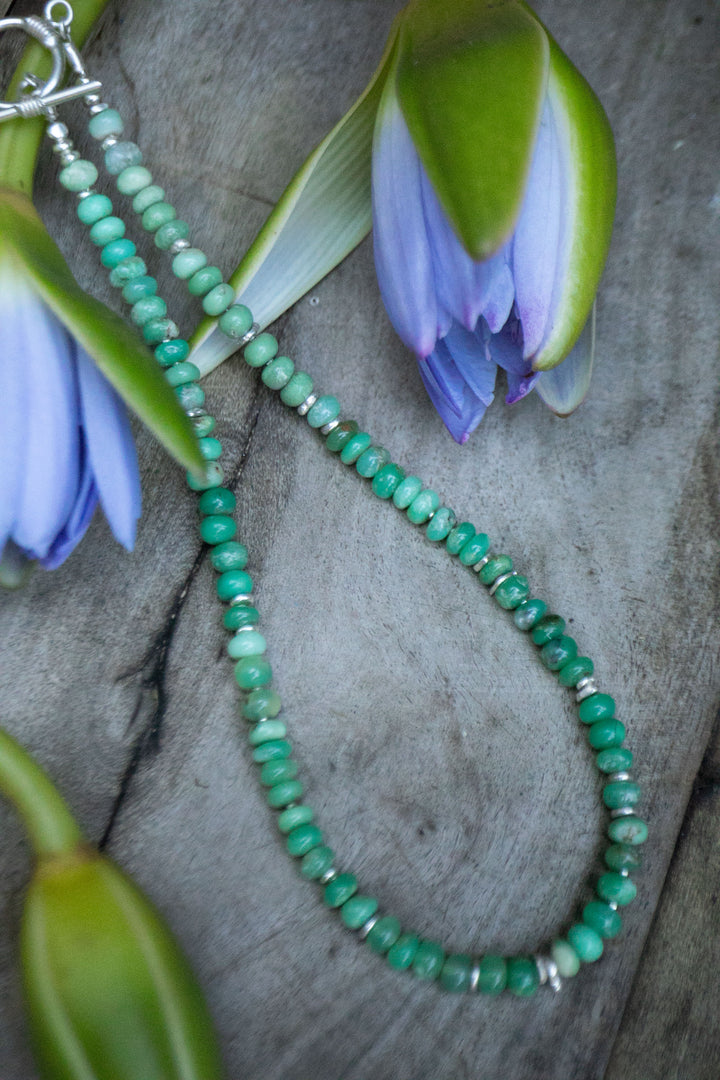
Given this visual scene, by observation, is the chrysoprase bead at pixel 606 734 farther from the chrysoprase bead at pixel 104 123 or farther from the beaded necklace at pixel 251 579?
the chrysoprase bead at pixel 104 123

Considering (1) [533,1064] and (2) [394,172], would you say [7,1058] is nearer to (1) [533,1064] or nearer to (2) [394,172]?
(1) [533,1064]

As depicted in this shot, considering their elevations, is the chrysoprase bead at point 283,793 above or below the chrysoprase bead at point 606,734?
above

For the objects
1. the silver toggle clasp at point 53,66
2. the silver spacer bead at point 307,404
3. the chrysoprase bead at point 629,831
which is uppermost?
the silver toggle clasp at point 53,66

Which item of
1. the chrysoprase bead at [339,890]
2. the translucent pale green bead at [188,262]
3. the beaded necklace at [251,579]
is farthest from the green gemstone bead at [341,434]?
the chrysoprase bead at [339,890]

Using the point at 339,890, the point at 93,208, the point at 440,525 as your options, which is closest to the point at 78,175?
the point at 93,208

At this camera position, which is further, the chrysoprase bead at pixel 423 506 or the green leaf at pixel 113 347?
the chrysoprase bead at pixel 423 506

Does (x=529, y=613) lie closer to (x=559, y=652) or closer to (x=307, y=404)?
(x=559, y=652)

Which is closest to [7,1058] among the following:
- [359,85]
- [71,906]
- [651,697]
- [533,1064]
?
[71,906]
